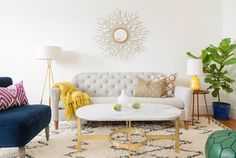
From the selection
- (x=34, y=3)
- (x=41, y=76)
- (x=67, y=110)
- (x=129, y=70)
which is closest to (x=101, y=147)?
(x=67, y=110)

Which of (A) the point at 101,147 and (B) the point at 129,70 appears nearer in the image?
(A) the point at 101,147

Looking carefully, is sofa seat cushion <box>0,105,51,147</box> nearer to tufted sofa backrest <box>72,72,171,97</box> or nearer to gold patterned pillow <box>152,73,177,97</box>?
tufted sofa backrest <box>72,72,171,97</box>

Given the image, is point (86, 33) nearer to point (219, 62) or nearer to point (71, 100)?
point (71, 100)

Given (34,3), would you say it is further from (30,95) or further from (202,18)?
(202,18)

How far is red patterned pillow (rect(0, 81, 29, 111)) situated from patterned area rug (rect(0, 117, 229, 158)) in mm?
509

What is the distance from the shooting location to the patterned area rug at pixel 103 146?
216 cm

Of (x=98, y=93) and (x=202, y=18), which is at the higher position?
(x=202, y=18)

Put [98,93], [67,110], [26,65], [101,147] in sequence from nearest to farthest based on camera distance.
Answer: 1. [101,147]
2. [67,110]
3. [98,93]
4. [26,65]

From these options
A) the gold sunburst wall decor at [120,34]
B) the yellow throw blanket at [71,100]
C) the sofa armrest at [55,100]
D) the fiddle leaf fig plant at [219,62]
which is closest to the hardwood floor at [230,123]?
the fiddle leaf fig plant at [219,62]

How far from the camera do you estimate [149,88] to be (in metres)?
3.35

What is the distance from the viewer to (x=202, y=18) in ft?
12.8

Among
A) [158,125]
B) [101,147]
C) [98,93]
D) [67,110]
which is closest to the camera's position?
[101,147]

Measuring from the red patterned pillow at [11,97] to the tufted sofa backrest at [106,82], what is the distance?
4.01ft

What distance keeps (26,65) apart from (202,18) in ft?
11.5
